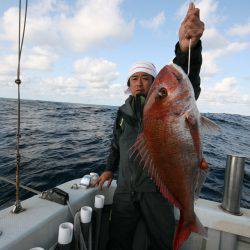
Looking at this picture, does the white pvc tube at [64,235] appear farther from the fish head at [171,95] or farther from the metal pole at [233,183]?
the metal pole at [233,183]

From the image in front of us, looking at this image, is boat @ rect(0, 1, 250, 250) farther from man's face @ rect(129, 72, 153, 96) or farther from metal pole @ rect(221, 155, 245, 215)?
man's face @ rect(129, 72, 153, 96)

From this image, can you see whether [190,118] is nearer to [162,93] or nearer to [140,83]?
[162,93]

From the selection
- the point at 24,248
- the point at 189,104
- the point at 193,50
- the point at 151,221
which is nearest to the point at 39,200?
the point at 24,248

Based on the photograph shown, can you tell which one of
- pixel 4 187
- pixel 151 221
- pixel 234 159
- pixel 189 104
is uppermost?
pixel 189 104

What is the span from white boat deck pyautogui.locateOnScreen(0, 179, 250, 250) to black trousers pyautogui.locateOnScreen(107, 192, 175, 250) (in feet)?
1.43

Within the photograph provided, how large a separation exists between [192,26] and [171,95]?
24.6 inches

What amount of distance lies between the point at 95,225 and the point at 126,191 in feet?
1.85

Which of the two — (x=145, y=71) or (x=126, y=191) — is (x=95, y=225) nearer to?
(x=126, y=191)

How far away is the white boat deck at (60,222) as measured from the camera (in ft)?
7.35

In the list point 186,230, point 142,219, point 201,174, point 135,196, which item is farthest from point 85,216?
point 201,174

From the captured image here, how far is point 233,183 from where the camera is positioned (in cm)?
298

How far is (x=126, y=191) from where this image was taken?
2.96 m

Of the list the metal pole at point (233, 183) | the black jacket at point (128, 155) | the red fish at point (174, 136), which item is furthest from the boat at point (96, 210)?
the red fish at point (174, 136)

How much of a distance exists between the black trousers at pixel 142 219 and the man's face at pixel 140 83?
1.17 meters
